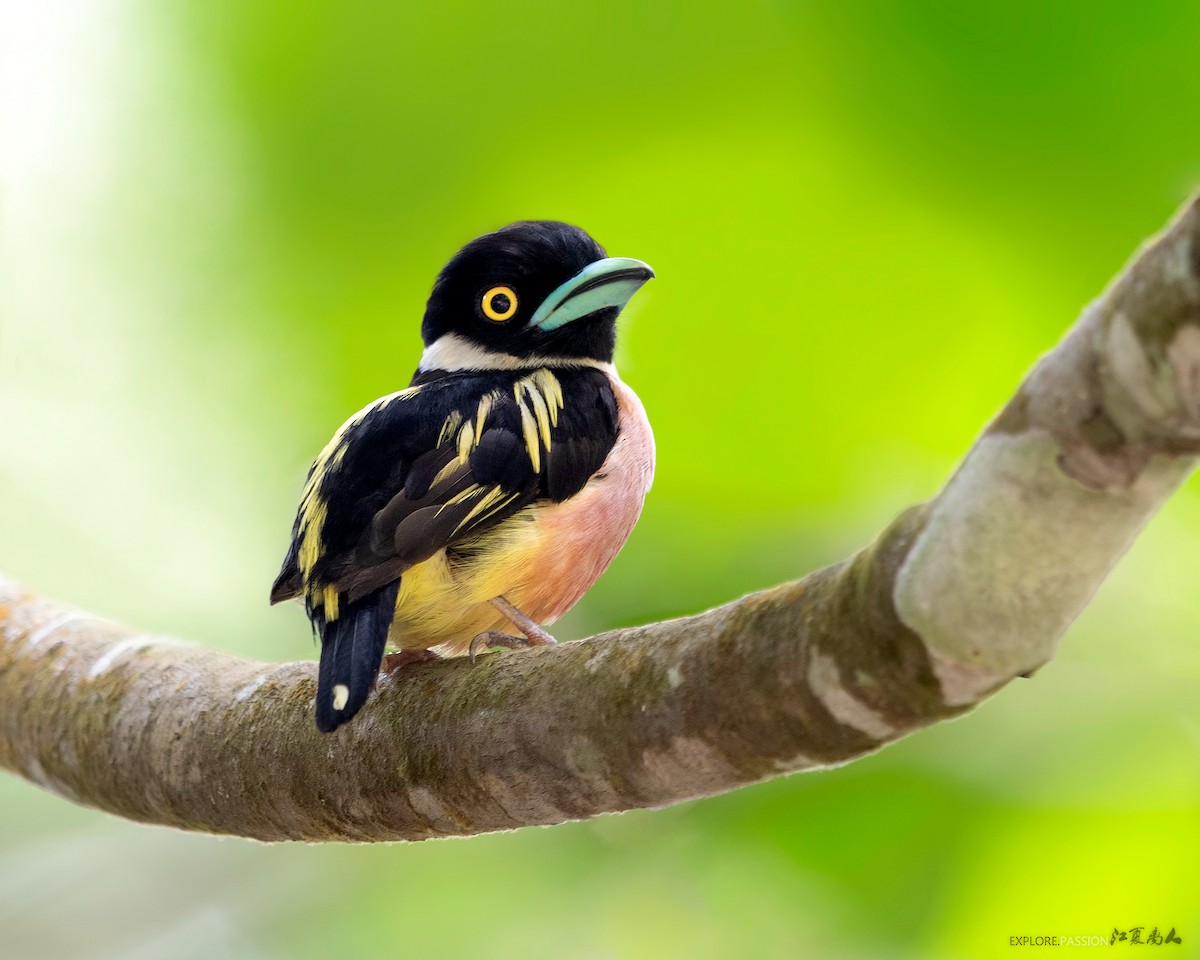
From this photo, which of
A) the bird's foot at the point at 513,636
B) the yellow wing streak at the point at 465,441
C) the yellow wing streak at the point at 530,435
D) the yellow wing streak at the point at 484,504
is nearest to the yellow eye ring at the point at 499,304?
the yellow wing streak at the point at 530,435

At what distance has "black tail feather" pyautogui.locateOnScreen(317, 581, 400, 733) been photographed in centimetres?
256

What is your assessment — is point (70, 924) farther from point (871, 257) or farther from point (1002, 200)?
point (1002, 200)

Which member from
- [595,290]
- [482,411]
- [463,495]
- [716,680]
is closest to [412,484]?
[463,495]

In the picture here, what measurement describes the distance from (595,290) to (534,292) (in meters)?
0.24

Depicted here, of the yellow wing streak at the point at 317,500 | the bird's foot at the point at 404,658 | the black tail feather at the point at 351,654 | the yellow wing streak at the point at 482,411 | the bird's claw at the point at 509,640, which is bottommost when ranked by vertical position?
the bird's foot at the point at 404,658

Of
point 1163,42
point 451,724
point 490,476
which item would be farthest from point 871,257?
point 451,724

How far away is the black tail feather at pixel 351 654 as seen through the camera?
8.40ft

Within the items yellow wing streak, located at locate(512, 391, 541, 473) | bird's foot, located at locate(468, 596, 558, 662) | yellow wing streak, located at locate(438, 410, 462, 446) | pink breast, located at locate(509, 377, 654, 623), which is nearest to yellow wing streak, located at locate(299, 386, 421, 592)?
yellow wing streak, located at locate(438, 410, 462, 446)

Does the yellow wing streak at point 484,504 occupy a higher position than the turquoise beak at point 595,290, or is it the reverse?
the turquoise beak at point 595,290

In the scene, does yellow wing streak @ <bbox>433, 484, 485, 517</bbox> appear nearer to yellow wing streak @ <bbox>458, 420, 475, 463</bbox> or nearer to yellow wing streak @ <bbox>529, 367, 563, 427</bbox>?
yellow wing streak @ <bbox>458, 420, 475, 463</bbox>

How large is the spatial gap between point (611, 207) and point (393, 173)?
71 cm

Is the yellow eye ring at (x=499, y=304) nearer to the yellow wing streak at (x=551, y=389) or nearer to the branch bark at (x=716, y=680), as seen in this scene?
the yellow wing streak at (x=551, y=389)

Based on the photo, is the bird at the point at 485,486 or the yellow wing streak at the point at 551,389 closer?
the bird at the point at 485,486

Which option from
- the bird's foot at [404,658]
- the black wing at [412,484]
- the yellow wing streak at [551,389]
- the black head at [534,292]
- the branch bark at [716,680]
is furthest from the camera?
the black head at [534,292]
